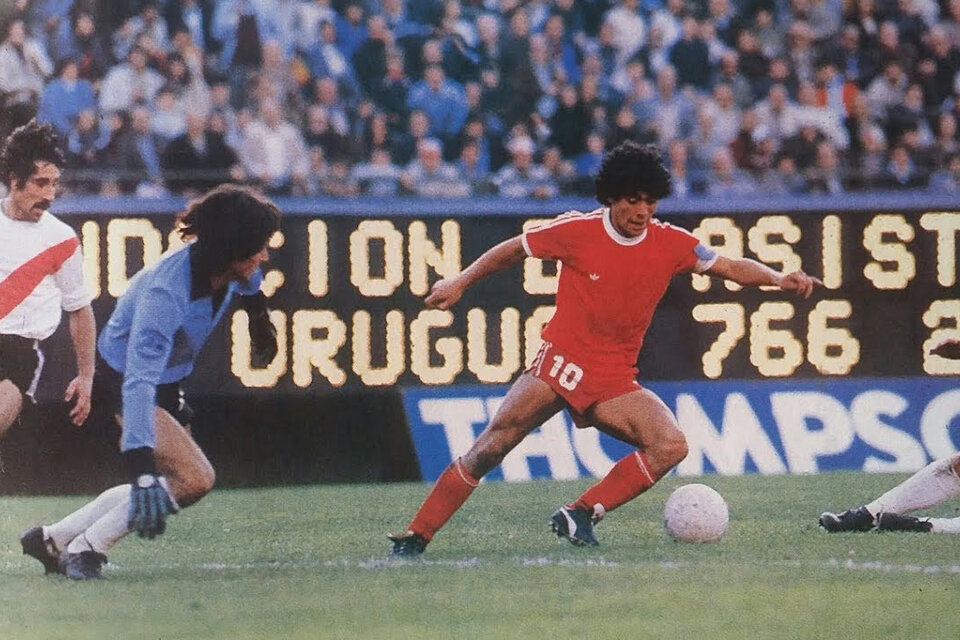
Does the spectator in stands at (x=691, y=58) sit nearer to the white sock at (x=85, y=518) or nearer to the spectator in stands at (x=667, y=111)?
the spectator in stands at (x=667, y=111)

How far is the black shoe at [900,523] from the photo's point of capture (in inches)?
289

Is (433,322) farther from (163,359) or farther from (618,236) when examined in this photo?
(163,359)

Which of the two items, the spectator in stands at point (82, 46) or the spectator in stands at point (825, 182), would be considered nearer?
the spectator in stands at point (825, 182)

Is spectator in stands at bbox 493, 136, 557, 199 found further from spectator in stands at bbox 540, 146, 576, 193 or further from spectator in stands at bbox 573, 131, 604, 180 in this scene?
spectator in stands at bbox 573, 131, 604, 180

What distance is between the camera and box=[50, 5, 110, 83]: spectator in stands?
11.4 m

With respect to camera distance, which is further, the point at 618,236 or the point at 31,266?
the point at 31,266

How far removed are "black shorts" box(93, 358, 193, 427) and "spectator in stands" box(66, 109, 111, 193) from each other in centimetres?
438

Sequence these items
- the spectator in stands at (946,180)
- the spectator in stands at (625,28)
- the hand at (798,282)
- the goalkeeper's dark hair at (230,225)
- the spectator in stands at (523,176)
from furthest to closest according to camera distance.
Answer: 1. the spectator in stands at (625,28)
2. the spectator in stands at (523,176)
3. the spectator in stands at (946,180)
4. the hand at (798,282)
5. the goalkeeper's dark hair at (230,225)

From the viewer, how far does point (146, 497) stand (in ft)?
19.1

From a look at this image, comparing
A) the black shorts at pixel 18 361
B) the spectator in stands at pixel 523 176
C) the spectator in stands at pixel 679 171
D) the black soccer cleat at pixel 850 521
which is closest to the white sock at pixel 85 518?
the black shorts at pixel 18 361

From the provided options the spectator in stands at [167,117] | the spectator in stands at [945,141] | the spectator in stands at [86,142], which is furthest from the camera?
the spectator in stands at [167,117]

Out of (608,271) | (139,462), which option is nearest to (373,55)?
(608,271)

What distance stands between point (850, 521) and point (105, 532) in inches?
112

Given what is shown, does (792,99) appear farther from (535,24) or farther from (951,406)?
(951,406)
